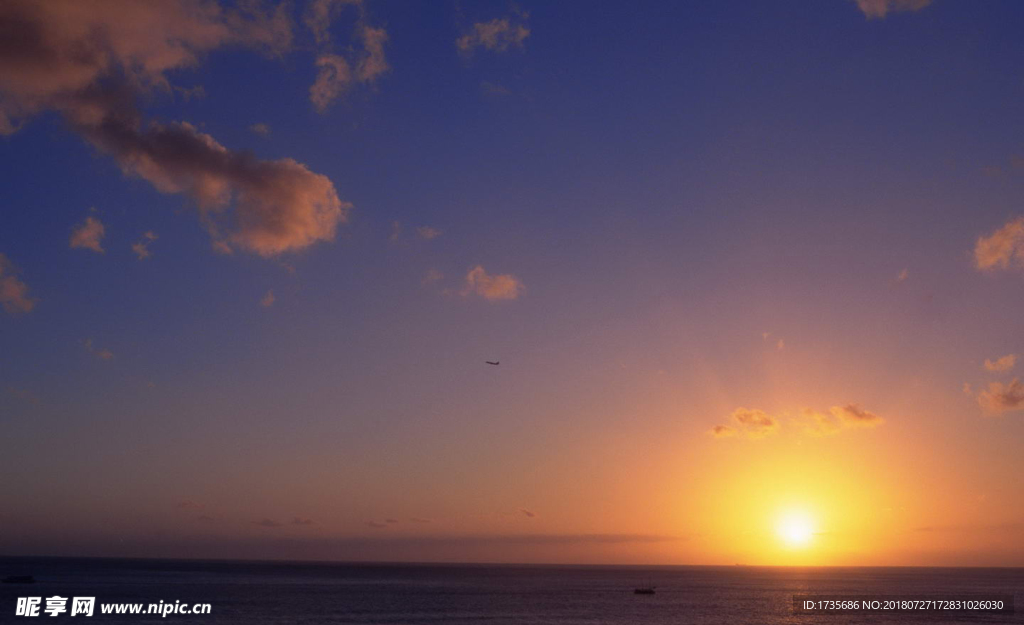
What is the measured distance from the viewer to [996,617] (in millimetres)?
118125

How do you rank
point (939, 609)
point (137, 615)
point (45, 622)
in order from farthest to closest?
point (939, 609) → point (137, 615) → point (45, 622)

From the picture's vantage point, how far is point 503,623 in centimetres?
10331

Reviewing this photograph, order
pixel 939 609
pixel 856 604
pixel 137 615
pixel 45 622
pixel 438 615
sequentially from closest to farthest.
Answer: pixel 45 622 < pixel 137 615 < pixel 438 615 < pixel 939 609 < pixel 856 604

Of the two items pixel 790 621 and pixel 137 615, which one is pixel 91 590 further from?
pixel 790 621

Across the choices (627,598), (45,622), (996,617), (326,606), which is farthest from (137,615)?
(996,617)

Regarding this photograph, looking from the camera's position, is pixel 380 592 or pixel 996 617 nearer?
pixel 996 617

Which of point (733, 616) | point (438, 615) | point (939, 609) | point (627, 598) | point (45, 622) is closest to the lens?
point (45, 622)

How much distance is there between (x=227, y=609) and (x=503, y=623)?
41628 millimetres

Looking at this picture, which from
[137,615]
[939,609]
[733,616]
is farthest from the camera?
[939,609]

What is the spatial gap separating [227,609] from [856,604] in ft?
374

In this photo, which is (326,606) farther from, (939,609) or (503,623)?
(939,609)

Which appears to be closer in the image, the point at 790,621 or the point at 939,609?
the point at 790,621

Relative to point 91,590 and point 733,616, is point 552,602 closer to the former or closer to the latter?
point 733,616

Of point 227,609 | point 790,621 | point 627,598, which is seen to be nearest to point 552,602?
point 627,598
